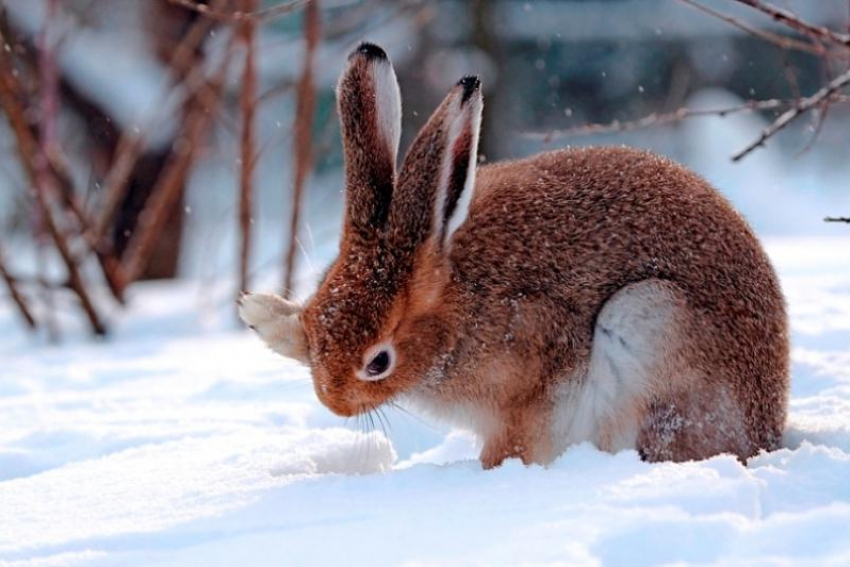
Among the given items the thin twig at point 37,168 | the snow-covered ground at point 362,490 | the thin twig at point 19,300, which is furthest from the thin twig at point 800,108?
the thin twig at point 19,300

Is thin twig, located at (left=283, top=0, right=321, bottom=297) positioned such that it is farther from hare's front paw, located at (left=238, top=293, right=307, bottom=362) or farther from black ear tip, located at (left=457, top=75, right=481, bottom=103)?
black ear tip, located at (left=457, top=75, right=481, bottom=103)

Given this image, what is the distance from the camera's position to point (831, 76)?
15.5 feet

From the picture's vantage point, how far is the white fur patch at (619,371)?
300cm

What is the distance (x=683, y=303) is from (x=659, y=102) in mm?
9349

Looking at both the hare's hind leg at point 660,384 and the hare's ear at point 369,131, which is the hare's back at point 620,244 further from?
the hare's ear at point 369,131

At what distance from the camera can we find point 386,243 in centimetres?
305

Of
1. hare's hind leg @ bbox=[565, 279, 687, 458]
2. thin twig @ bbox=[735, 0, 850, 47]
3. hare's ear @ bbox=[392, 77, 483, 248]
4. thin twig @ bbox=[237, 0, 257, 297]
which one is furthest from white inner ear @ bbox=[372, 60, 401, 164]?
thin twig @ bbox=[237, 0, 257, 297]

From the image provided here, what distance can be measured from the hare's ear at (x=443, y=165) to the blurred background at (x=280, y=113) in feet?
2.82

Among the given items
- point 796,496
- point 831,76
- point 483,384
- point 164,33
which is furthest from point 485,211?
point 164,33

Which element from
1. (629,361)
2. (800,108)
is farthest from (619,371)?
(800,108)

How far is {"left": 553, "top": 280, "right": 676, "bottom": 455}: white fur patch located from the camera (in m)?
3.00

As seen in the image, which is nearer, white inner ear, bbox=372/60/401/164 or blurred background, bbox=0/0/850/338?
white inner ear, bbox=372/60/401/164

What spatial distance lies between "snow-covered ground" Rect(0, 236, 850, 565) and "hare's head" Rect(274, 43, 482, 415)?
0.87 ft

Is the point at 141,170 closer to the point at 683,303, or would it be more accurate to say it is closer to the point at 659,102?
the point at 659,102
